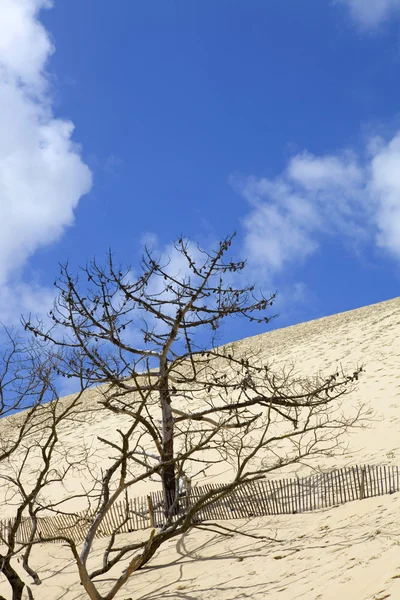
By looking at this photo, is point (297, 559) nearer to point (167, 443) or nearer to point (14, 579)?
point (14, 579)

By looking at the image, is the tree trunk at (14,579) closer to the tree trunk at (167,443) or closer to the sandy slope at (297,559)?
the sandy slope at (297,559)

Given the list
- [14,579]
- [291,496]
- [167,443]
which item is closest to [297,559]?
[291,496]

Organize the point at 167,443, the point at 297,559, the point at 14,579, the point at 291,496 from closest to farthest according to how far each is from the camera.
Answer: the point at 297,559 → the point at 14,579 → the point at 291,496 → the point at 167,443

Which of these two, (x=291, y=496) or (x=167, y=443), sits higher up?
(x=167, y=443)

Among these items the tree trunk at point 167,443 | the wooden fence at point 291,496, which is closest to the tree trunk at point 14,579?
the wooden fence at point 291,496

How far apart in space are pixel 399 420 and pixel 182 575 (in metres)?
10.5

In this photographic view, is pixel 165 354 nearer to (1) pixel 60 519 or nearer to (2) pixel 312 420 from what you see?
(1) pixel 60 519

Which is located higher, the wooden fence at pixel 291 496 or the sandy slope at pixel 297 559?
the wooden fence at pixel 291 496

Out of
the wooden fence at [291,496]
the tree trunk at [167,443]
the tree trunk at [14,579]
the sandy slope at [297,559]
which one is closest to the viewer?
the sandy slope at [297,559]

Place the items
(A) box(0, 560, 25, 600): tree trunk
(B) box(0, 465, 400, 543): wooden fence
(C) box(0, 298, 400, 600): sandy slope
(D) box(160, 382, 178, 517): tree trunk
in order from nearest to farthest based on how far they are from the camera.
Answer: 1. (C) box(0, 298, 400, 600): sandy slope
2. (A) box(0, 560, 25, 600): tree trunk
3. (B) box(0, 465, 400, 543): wooden fence
4. (D) box(160, 382, 178, 517): tree trunk

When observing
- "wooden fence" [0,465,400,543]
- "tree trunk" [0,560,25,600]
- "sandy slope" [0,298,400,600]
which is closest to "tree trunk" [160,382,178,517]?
"wooden fence" [0,465,400,543]

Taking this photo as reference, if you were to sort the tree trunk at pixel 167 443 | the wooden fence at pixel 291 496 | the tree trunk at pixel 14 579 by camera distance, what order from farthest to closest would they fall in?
the tree trunk at pixel 167 443 < the wooden fence at pixel 291 496 < the tree trunk at pixel 14 579

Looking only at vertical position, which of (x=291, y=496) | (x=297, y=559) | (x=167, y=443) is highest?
(x=167, y=443)

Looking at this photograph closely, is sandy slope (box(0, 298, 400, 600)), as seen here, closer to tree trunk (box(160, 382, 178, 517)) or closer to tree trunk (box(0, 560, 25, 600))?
tree trunk (box(0, 560, 25, 600))
